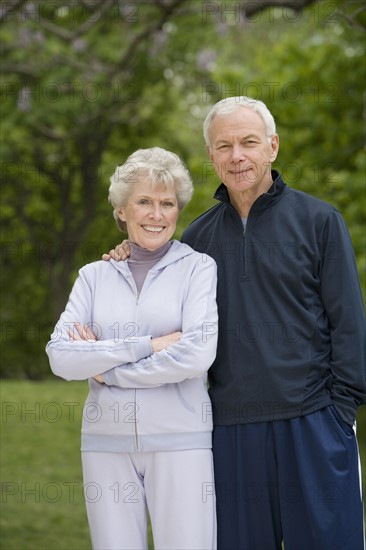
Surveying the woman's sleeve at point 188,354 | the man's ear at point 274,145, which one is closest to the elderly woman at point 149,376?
the woman's sleeve at point 188,354

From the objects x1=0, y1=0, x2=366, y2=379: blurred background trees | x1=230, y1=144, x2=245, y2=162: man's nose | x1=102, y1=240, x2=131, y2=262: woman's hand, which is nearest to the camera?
x1=230, y1=144, x2=245, y2=162: man's nose

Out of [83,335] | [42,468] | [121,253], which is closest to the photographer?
[83,335]

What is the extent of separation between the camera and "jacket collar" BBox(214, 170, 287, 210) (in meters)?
3.45

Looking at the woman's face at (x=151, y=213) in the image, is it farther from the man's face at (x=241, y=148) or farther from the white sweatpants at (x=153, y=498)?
the white sweatpants at (x=153, y=498)

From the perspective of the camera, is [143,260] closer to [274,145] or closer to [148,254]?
[148,254]

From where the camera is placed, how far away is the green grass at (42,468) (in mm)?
6594

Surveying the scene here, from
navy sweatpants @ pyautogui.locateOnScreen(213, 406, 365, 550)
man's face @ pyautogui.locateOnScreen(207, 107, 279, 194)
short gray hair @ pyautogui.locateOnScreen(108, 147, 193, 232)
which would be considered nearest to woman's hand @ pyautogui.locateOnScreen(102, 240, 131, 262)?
short gray hair @ pyautogui.locateOnScreen(108, 147, 193, 232)

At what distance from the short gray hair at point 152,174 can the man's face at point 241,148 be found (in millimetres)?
164

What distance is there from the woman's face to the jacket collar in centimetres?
24

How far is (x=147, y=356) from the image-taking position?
10.5 ft

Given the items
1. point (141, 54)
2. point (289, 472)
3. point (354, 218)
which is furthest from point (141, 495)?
point (141, 54)

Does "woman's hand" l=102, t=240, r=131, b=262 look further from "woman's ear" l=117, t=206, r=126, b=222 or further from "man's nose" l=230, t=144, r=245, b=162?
"man's nose" l=230, t=144, r=245, b=162

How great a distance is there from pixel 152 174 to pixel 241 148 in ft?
1.18

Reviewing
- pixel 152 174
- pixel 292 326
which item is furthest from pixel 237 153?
pixel 292 326
